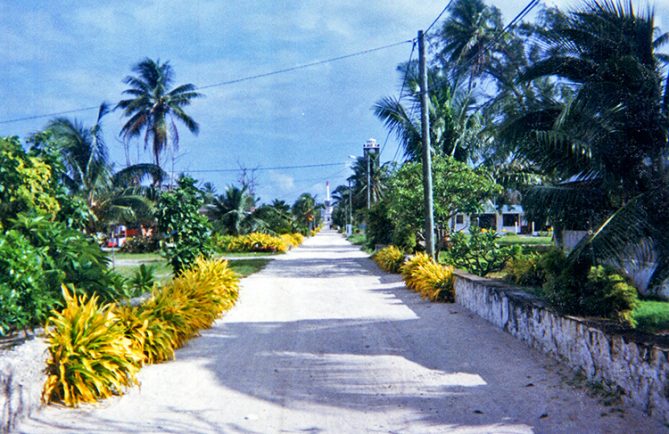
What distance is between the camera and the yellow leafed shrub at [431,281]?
11.8 metres

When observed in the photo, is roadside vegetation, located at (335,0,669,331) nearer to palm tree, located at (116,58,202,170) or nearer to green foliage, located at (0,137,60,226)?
green foliage, located at (0,137,60,226)

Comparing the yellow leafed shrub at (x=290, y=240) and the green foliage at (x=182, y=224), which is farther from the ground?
the green foliage at (x=182, y=224)

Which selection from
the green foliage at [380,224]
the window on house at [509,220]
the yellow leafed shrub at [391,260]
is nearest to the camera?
the yellow leafed shrub at [391,260]

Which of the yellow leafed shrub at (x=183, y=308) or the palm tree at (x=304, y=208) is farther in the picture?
the palm tree at (x=304, y=208)

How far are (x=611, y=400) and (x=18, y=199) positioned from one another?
7059 mm

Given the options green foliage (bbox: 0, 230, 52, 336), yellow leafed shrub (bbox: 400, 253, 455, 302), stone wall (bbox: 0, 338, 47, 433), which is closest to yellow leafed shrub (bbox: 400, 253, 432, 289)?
yellow leafed shrub (bbox: 400, 253, 455, 302)

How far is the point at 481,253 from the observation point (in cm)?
1463

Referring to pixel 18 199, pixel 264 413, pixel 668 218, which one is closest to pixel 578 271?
pixel 668 218

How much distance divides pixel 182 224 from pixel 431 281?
5.28m

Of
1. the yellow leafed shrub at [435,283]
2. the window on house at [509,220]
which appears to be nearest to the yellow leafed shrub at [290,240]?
the yellow leafed shrub at [435,283]

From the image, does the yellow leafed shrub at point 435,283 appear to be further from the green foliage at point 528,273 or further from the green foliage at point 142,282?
the green foliage at point 142,282

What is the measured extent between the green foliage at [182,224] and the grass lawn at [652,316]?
7.99 meters

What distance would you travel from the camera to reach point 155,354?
6629 mm

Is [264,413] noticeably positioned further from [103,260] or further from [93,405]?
[103,260]
